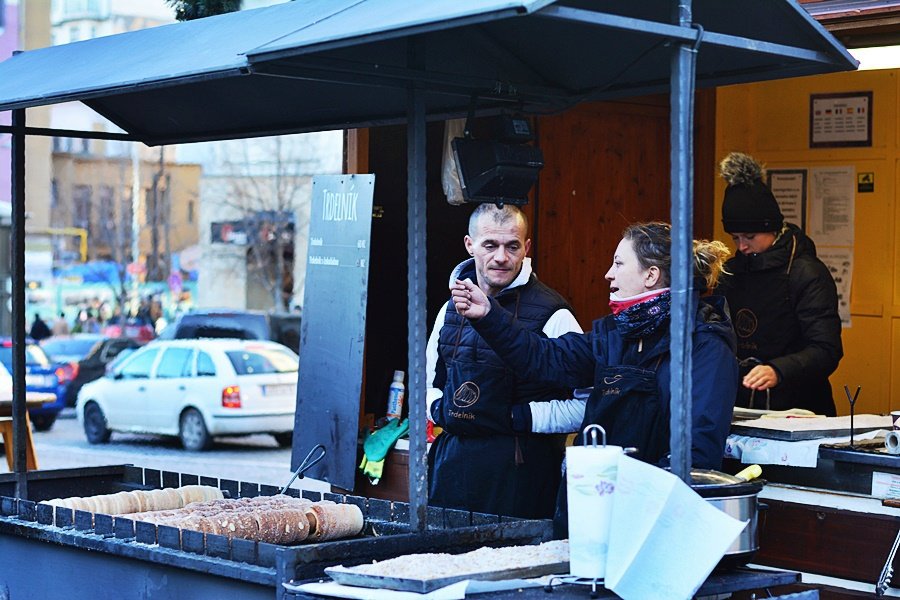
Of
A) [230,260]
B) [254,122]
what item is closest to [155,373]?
[254,122]

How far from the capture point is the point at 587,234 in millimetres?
7770

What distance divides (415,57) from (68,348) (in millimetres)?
21468

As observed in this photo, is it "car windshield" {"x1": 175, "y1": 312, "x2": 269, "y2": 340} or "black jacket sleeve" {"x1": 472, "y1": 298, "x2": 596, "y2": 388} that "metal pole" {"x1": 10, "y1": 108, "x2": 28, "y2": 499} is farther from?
"car windshield" {"x1": 175, "y1": 312, "x2": 269, "y2": 340}

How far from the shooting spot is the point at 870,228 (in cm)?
752

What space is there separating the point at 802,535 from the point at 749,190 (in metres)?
1.70

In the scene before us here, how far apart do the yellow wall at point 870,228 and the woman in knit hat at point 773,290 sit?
1.67 metres

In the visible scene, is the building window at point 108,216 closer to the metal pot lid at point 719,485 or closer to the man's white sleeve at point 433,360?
the man's white sleeve at point 433,360

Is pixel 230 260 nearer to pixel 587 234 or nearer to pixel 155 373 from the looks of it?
pixel 155 373

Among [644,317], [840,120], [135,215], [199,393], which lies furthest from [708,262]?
[135,215]

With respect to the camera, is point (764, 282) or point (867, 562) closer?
point (867, 562)

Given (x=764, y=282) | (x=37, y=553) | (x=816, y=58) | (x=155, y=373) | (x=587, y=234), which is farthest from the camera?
(x=155, y=373)

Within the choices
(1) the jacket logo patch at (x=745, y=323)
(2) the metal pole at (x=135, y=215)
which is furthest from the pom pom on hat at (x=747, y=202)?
(2) the metal pole at (x=135, y=215)

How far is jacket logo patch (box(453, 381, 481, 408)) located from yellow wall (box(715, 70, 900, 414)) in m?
3.51

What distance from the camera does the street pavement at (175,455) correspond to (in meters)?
14.9
